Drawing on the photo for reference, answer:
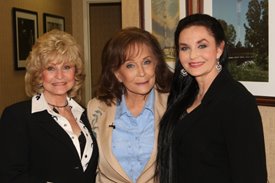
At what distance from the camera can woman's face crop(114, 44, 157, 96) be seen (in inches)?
82.4

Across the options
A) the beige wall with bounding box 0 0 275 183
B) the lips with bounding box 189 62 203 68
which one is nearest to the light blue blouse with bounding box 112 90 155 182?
the lips with bounding box 189 62 203 68

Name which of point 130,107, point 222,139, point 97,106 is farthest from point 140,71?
point 222,139

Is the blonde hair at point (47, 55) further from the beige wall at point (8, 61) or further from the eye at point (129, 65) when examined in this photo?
the beige wall at point (8, 61)

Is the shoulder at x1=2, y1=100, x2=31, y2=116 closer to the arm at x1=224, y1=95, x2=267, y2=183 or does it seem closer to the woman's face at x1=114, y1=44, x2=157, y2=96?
the woman's face at x1=114, y1=44, x2=157, y2=96

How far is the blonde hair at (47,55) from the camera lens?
1937 mm

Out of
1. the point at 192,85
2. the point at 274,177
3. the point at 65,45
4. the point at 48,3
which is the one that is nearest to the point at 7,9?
the point at 48,3

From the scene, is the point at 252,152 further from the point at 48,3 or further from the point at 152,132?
the point at 48,3

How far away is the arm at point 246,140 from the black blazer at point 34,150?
2.49ft

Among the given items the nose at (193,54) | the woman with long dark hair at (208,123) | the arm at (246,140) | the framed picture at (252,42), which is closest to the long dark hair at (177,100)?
the woman with long dark hair at (208,123)

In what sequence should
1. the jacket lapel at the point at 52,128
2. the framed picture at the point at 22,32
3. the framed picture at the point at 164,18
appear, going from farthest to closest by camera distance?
1. the framed picture at the point at 22,32
2. the framed picture at the point at 164,18
3. the jacket lapel at the point at 52,128

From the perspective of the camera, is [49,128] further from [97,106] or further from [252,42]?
[252,42]

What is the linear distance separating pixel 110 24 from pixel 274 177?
4.33 m

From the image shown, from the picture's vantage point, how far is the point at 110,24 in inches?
243

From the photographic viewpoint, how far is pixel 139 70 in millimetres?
2088
